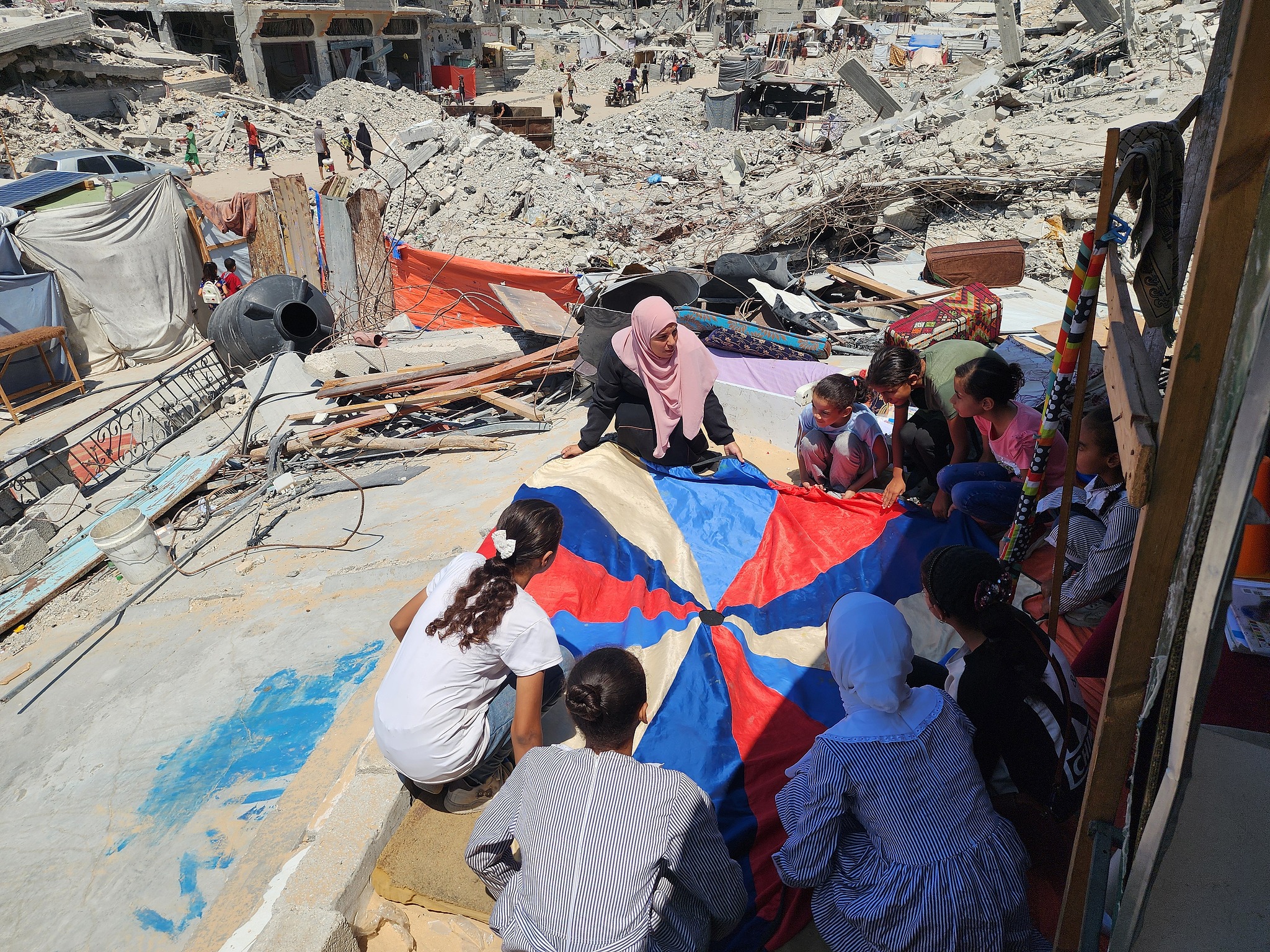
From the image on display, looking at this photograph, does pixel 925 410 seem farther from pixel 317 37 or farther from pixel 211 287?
pixel 317 37

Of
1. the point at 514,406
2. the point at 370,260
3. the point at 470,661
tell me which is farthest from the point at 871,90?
the point at 470,661

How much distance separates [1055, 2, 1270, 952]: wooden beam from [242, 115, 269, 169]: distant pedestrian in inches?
1068

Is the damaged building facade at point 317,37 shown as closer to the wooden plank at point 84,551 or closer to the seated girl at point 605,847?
the wooden plank at point 84,551

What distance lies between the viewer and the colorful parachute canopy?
108 inches

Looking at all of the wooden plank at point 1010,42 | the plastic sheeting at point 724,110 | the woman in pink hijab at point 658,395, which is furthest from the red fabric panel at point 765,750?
the plastic sheeting at point 724,110

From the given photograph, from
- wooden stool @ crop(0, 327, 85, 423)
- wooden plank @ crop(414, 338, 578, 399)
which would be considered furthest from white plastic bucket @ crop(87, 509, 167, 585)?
wooden stool @ crop(0, 327, 85, 423)

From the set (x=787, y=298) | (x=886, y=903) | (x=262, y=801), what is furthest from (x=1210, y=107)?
(x=787, y=298)

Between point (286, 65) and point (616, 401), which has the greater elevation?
point (286, 65)

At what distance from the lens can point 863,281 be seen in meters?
7.06

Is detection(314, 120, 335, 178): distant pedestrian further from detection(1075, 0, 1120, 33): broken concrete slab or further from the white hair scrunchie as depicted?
the white hair scrunchie

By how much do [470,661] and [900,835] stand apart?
1381 millimetres

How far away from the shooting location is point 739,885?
79.9 inches

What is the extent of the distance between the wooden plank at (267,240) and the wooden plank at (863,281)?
8.53m

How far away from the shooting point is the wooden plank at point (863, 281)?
6.86 meters
